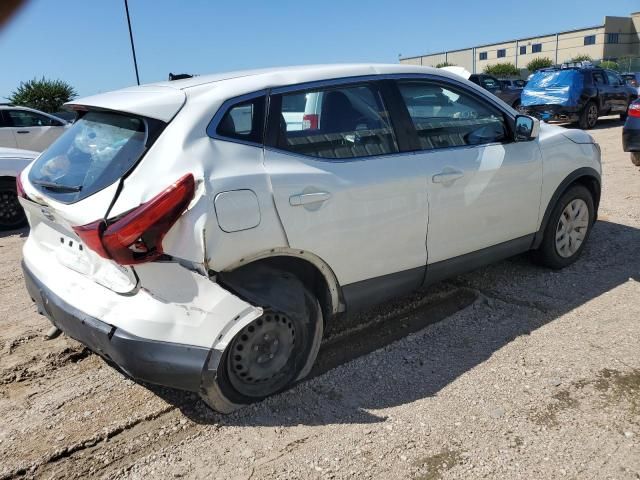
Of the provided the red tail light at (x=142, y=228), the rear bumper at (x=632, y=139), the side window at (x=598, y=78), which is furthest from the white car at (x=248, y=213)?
the side window at (x=598, y=78)

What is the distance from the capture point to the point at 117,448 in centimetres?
271

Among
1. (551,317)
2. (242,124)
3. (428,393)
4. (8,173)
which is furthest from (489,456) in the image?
(8,173)

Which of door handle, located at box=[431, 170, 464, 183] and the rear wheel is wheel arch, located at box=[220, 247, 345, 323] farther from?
the rear wheel

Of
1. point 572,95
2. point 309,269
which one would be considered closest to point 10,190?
point 309,269

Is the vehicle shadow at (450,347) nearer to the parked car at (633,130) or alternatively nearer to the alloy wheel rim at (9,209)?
the parked car at (633,130)

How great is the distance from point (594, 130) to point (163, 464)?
16.8m

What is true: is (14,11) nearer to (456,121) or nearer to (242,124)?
(242,124)

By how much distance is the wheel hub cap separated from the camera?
113 inches

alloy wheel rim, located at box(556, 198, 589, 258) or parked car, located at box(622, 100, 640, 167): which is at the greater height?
parked car, located at box(622, 100, 640, 167)

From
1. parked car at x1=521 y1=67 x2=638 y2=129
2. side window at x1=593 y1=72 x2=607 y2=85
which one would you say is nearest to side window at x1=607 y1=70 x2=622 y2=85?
parked car at x1=521 y1=67 x2=638 y2=129

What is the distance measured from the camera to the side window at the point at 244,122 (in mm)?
2789

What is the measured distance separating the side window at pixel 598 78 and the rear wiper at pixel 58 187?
17.2 meters

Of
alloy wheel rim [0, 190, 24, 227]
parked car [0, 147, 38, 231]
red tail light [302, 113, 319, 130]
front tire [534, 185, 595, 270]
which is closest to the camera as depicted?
red tail light [302, 113, 319, 130]

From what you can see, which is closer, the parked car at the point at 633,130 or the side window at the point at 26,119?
the parked car at the point at 633,130
